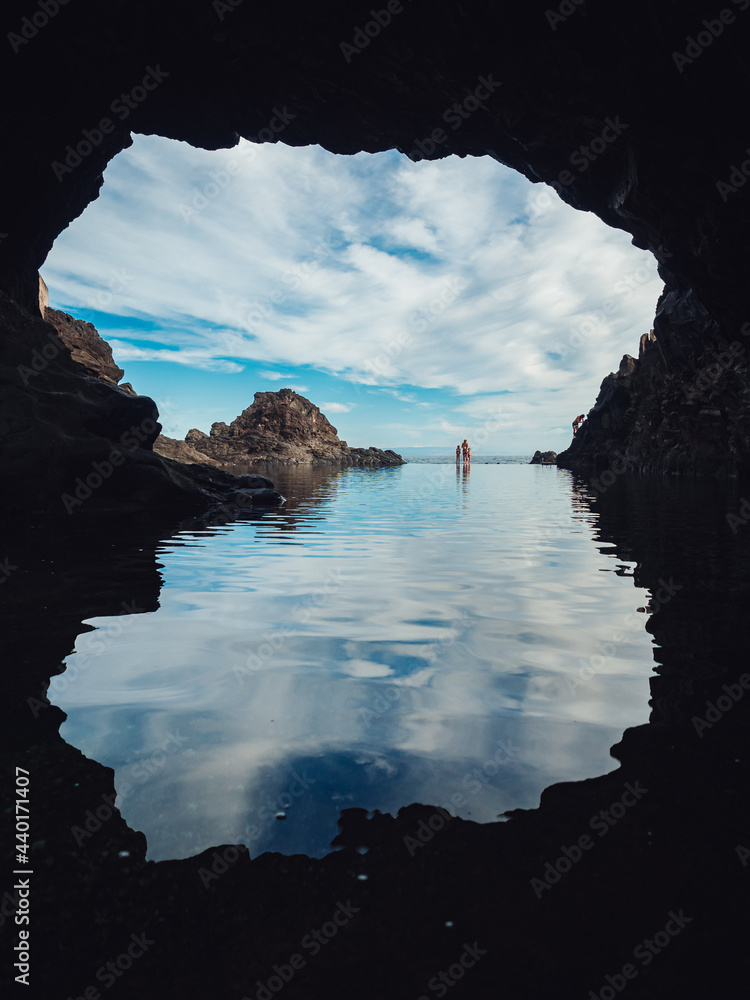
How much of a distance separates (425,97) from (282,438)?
112m

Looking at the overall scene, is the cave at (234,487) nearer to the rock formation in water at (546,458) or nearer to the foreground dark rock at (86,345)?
the foreground dark rock at (86,345)

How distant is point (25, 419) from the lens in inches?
575

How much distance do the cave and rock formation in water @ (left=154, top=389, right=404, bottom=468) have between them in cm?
8409

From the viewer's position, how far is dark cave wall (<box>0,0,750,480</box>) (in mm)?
10664

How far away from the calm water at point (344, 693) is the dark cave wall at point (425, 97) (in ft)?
34.5

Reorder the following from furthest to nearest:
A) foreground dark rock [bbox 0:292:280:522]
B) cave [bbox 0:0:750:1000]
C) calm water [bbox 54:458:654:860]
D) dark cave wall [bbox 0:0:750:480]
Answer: foreground dark rock [bbox 0:292:280:522]
dark cave wall [bbox 0:0:750:480]
calm water [bbox 54:458:654:860]
cave [bbox 0:0:750:1000]

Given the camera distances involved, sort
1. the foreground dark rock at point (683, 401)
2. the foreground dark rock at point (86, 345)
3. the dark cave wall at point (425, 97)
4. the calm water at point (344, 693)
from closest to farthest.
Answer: the calm water at point (344, 693), the dark cave wall at point (425, 97), the foreground dark rock at point (683, 401), the foreground dark rock at point (86, 345)

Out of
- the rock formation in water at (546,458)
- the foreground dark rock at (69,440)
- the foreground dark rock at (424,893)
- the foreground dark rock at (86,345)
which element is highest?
the foreground dark rock at (86,345)

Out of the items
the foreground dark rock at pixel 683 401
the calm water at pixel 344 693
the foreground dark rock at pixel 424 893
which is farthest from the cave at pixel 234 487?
the foreground dark rock at pixel 683 401

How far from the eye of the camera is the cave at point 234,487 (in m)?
1.94

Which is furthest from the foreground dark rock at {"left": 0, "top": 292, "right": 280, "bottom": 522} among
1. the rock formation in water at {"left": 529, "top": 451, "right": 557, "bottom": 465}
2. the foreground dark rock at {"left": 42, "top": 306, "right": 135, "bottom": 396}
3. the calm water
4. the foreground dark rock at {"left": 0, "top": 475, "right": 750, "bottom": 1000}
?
the rock formation in water at {"left": 529, "top": 451, "right": 557, "bottom": 465}

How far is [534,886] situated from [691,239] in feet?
58.1

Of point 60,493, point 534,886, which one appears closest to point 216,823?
point 534,886

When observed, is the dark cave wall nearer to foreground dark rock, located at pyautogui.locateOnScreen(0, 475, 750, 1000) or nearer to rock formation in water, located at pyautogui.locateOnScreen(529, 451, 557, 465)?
foreground dark rock, located at pyautogui.locateOnScreen(0, 475, 750, 1000)
